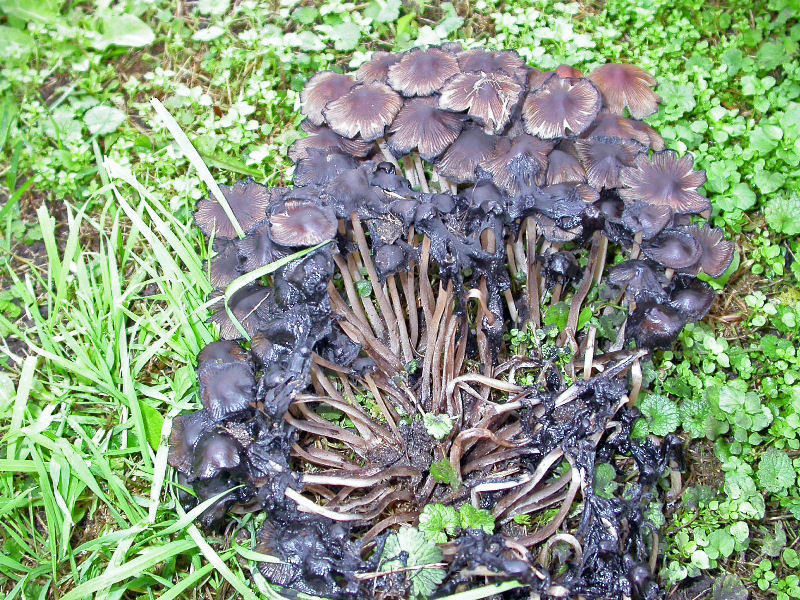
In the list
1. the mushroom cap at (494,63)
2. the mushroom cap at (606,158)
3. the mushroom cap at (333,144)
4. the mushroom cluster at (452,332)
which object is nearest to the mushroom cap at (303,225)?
the mushroom cluster at (452,332)

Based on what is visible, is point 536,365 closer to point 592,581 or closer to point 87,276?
point 592,581

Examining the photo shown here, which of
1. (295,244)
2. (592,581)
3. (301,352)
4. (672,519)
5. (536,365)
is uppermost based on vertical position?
(295,244)

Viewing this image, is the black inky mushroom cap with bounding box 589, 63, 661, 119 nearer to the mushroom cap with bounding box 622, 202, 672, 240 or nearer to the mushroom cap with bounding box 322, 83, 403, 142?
the mushroom cap with bounding box 622, 202, 672, 240

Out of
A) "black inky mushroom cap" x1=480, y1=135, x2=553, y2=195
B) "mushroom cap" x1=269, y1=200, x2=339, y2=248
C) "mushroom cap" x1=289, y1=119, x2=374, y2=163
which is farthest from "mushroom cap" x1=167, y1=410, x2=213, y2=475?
"black inky mushroom cap" x1=480, y1=135, x2=553, y2=195

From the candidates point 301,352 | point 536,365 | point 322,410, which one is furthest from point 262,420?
point 536,365

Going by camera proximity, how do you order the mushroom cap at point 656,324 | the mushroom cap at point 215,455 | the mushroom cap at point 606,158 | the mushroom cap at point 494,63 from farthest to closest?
the mushroom cap at point 494,63, the mushroom cap at point 606,158, the mushroom cap at point 656,324, the mushroom cap at point 215,455

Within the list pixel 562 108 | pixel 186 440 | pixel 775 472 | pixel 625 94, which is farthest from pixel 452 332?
pixel 775 472

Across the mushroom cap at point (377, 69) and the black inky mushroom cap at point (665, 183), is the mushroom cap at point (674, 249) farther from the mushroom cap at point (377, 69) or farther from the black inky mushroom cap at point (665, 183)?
the mushroom cap at point (377, 69)
